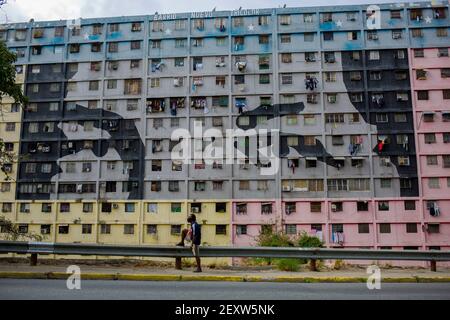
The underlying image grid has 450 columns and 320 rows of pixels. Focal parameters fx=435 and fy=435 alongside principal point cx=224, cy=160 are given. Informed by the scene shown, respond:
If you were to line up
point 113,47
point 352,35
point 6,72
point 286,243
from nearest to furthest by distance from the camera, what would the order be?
point 6,72 < point 286,243 < point 352,35 < point 113,47

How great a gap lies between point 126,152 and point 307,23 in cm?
1755

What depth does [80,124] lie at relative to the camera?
34844 millimetres

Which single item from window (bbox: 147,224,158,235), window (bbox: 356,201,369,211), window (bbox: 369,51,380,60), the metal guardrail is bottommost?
the metal guardrail

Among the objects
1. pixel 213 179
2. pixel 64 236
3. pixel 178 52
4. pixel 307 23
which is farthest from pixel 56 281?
pixel 307 23

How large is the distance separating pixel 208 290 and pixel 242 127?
25.5m

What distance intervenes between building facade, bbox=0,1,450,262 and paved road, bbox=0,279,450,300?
22.3 meters

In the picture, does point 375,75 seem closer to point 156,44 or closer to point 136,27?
point 156,44

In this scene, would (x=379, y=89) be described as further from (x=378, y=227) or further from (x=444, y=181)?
(x=378, y=227)

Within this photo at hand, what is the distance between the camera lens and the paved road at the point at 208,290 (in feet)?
26.1

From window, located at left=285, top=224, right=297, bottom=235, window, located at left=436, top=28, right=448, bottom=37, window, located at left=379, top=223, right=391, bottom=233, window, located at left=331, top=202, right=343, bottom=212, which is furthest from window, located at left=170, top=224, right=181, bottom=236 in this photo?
window, located at left=436, top=28, right=448, bottom=37

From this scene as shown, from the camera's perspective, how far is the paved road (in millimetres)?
7957

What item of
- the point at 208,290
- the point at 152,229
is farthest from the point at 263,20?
the point at 208,290

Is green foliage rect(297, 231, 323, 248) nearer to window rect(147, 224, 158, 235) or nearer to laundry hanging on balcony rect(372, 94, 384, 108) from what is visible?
window rect(147, 224, 158, 235)

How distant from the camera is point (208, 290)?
29.0 ft
